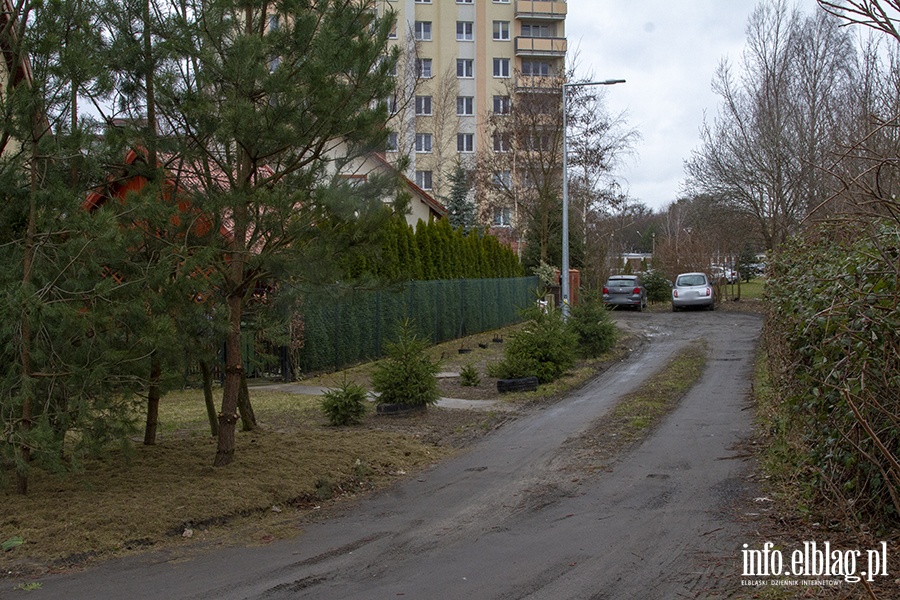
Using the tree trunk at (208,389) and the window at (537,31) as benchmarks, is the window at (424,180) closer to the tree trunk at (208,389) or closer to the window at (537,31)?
the window at (537,31)

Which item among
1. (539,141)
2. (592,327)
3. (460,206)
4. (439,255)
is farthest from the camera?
(460,206)

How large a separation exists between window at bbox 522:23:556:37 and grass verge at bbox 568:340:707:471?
4084 cm

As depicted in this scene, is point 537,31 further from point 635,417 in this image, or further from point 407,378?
point 635,417

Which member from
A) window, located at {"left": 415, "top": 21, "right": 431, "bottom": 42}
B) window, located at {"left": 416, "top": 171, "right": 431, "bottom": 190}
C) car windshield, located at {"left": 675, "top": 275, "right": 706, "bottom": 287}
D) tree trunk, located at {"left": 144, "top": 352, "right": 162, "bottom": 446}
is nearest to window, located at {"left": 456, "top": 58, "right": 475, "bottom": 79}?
window, located at {"left": 415, "top": 21, "right": 431, "bottom": 42}

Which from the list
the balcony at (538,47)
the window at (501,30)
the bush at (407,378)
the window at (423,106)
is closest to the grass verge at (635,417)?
the bush at (407,378)

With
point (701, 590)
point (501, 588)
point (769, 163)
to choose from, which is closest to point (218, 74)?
point (501, 588)

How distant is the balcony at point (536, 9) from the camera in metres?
53.8

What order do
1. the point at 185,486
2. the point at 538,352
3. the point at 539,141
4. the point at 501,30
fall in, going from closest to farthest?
the point at 185,486 → the point at 538,352 → the point at 539,141 → the point at 501,30

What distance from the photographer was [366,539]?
6.77 metres

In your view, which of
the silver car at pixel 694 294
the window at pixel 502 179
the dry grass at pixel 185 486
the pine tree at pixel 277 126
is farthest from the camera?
the window at pixel 502 179

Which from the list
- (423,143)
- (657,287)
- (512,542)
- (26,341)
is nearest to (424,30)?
(423,143)

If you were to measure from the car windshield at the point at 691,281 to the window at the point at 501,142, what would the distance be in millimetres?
9960

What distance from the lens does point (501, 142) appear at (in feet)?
135

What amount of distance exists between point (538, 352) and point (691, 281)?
69.8 feet
